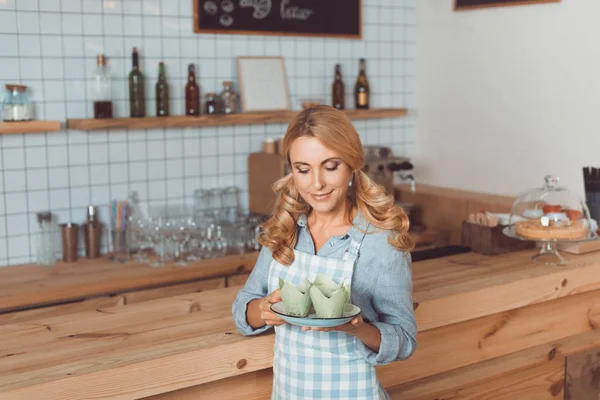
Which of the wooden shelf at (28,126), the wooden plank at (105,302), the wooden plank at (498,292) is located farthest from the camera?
the wooden shelf at (28,126)

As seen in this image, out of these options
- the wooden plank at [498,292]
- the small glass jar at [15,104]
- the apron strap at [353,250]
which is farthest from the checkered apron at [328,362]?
the small glass jar at [15,104]

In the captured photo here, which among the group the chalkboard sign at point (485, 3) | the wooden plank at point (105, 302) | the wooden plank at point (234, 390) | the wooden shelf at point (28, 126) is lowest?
the wooden plank at point (105, 302)

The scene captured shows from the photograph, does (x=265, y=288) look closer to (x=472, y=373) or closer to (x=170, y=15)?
(x=472, y=373)

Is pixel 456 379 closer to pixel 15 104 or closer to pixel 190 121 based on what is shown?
pixel 190 121

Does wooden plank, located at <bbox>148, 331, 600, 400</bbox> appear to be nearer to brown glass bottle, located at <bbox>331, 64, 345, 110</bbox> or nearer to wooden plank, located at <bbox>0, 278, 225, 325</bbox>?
wooden plank, located at <bbox>0, 278, 225, 325</bbox>

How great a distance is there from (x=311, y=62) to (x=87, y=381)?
303 cm

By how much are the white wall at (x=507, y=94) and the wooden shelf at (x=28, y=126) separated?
2308mm

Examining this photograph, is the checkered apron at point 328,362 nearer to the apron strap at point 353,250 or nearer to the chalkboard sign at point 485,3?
the apron strap at point 353,250

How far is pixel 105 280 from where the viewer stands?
3.30 metres

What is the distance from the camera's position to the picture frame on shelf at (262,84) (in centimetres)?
416

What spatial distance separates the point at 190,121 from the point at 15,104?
819mm

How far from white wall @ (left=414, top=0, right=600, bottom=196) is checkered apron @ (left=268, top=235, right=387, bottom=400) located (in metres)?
2.40

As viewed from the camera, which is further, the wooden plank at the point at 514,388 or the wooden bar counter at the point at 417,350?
the wooden plank at the point at 514,388

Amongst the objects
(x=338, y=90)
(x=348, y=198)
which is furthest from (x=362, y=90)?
(x=348, y=198)
